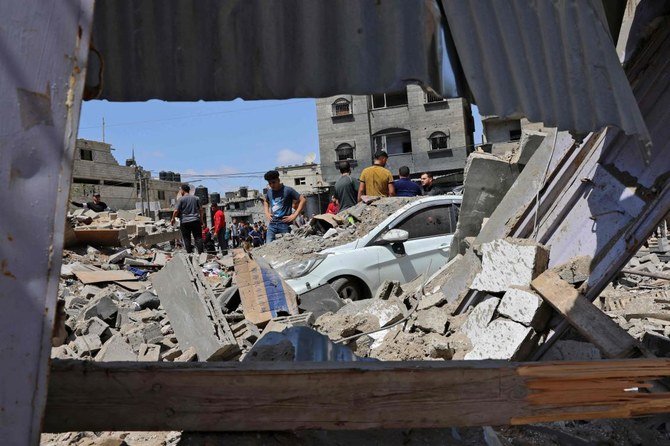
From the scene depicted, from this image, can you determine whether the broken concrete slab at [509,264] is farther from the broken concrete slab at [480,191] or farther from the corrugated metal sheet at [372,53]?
the corrugated metal sheet at [372,53]

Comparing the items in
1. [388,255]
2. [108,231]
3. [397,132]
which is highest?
[397,132]

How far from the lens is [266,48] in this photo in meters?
2.34

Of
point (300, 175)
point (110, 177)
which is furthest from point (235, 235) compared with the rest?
point (300, 175)

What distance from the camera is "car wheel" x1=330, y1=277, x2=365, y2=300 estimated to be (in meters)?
7.61

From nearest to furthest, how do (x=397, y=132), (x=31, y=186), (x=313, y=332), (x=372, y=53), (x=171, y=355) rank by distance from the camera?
1. (x=31, y=186)
2. (x=372, y=53)
3. (x=313, y=332)
4. (x=171, y=355)
5. (x=397, y=132)

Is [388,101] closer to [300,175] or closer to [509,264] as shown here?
[300,175]

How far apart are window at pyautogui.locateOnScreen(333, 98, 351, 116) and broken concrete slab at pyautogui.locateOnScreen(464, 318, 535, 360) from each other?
4844cm

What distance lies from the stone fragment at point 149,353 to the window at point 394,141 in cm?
4814

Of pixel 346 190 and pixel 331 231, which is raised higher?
pixel 346 190

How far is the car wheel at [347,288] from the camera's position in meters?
7.61

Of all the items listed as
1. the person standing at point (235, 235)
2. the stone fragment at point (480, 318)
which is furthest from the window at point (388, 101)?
the stone fragment at point (480, 318)

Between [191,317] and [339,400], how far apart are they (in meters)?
3.43

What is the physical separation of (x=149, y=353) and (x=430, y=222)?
4.56 m

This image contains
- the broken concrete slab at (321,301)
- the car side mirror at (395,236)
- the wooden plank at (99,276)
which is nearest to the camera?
the broken concrete slab at (321,301)
